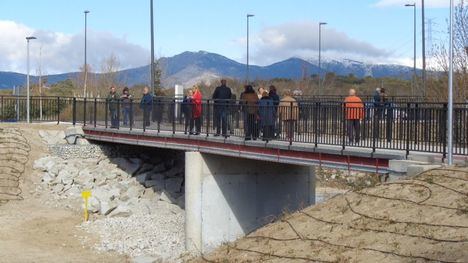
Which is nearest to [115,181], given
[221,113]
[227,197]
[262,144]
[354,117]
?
[227,197]

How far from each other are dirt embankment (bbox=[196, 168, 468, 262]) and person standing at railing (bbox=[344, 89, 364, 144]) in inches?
178

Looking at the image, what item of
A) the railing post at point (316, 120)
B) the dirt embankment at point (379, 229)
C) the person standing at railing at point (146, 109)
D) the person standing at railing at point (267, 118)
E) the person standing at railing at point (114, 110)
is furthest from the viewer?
the person standing at railing at point (114, 110)

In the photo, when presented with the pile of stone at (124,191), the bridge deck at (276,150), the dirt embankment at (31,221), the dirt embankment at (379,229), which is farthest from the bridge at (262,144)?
the dirt embankment at (31,221)

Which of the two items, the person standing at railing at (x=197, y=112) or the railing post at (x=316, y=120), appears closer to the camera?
the railing post at (x=316, y=120)

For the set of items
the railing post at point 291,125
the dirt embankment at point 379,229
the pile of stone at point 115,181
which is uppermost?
the railing post at point 291,125

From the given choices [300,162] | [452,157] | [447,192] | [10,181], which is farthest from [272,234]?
[10,181]

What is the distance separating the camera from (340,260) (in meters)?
11.3

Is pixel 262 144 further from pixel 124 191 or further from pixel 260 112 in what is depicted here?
pixel 124 191

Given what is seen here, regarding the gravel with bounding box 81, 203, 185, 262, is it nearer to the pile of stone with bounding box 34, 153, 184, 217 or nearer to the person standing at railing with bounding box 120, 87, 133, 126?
the pile of stone with bounding box 34, 153, 184, 217

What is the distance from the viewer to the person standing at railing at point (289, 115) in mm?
21000

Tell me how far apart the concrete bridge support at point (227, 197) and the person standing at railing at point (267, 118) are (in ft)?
10.0

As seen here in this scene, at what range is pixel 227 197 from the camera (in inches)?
970

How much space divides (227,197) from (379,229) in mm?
12756

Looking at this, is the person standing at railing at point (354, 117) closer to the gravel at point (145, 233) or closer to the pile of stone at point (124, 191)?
the gravel at point (145, 233)
